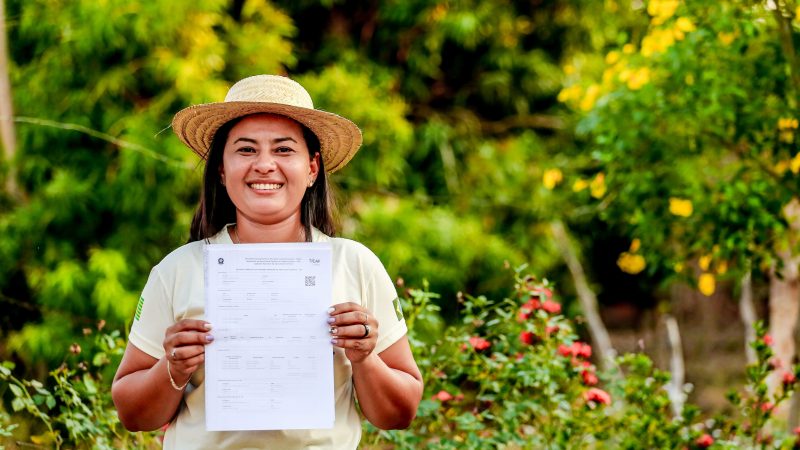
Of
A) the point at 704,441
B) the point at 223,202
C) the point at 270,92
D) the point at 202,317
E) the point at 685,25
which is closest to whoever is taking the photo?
the point at 202,317

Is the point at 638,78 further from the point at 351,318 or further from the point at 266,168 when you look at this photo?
the point at 351,318

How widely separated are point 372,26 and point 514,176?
5.13 feet

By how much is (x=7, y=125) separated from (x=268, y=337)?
4933 millimetres

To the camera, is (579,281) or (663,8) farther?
(579,281)

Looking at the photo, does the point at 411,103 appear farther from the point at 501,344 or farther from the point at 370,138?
the point at 501,344

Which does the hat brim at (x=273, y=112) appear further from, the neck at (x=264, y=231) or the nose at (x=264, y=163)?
the neck at (x=264, y=231)

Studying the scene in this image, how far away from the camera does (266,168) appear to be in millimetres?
2191

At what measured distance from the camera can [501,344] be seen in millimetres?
3838

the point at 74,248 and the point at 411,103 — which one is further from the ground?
the point at 411,103

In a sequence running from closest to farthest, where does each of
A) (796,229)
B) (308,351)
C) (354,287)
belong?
1. (308,351)
2. (354,287)
3. (796,229)

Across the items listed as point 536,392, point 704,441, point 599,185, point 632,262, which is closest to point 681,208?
point 599,185

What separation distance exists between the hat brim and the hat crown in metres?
0.02

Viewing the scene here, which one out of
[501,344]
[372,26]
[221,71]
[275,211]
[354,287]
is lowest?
[501,344]

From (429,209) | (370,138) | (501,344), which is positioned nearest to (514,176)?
(429,209)
